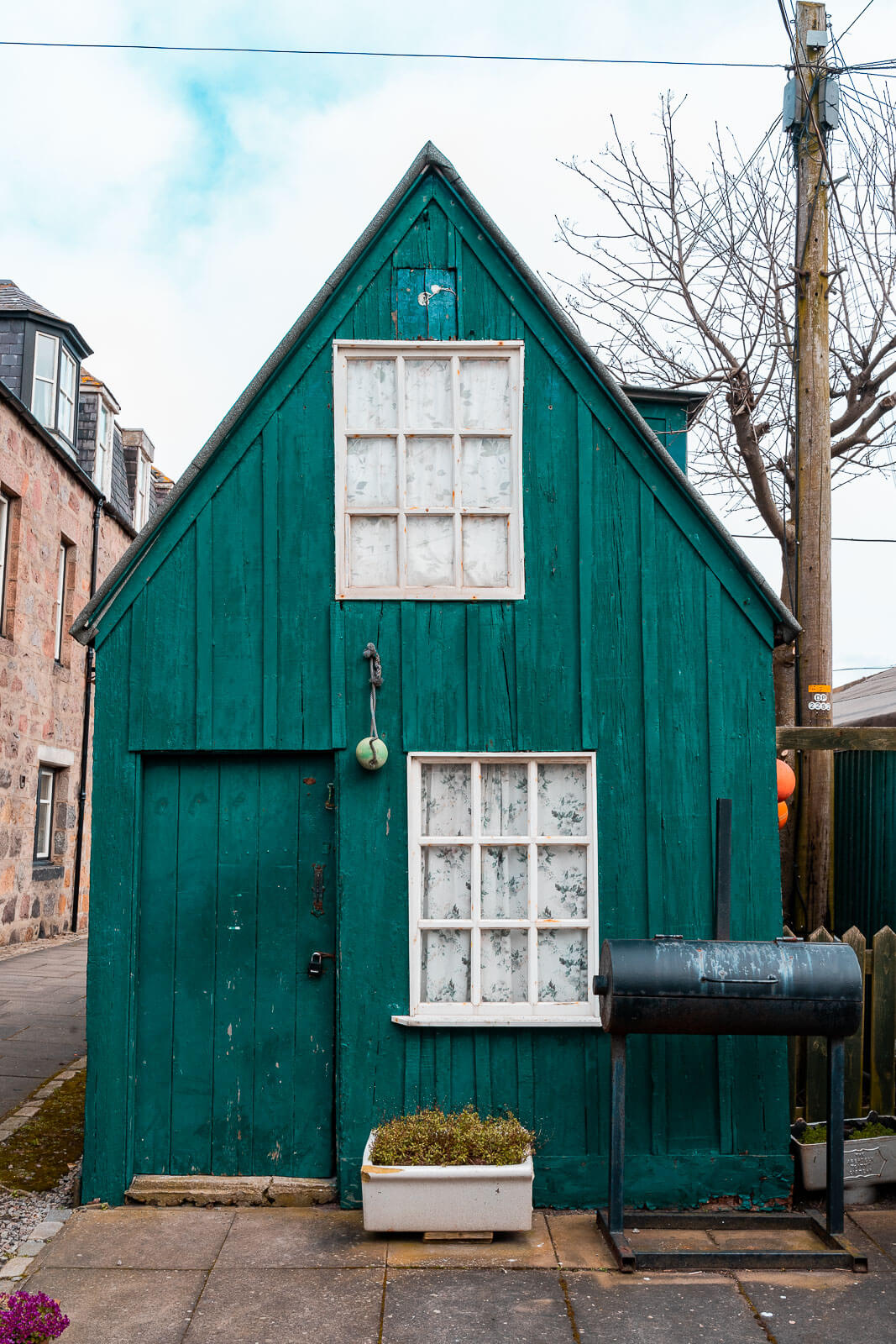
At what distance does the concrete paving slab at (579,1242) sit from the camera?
5.13m

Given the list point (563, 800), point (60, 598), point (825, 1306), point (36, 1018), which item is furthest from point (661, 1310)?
point (60, 598)

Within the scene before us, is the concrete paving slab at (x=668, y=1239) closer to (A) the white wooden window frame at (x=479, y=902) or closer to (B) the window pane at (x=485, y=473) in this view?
(A) the white wooden window frame at (x=479, y=902)

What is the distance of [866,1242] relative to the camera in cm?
544

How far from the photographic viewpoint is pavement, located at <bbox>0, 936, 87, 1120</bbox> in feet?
27.8

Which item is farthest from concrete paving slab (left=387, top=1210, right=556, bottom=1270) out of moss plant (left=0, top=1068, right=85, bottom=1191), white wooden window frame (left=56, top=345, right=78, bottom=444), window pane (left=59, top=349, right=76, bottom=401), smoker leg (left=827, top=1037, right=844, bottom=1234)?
window pane (left=59, top=349, right=76, bottom=401)

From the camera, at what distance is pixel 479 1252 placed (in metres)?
5.22

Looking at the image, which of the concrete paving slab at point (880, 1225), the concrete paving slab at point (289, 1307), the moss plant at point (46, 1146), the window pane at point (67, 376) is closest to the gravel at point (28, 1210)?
the moss plant at point (46, 1146)

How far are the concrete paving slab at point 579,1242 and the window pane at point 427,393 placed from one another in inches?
167

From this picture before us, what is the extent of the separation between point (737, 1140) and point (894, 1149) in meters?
0.90

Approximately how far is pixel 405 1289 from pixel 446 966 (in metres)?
1.62

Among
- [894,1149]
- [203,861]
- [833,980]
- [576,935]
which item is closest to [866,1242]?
[894,1149]

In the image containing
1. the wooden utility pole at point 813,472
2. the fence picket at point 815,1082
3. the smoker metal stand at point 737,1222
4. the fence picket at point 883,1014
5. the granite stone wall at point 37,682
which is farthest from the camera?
the granite stone wall at point 37,682

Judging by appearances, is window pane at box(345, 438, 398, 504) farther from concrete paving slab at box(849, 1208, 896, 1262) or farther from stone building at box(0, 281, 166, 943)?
stone building at box(0, 281, 166, 943)

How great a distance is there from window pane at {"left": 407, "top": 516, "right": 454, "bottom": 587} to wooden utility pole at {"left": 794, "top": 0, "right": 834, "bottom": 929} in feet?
Answer: 8.06
